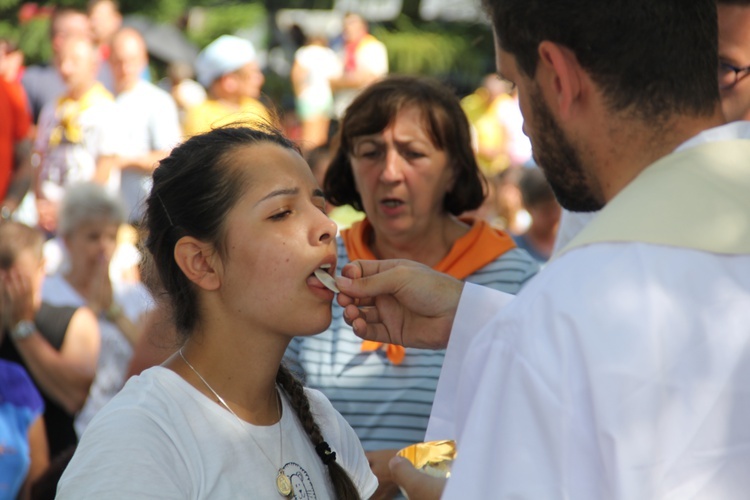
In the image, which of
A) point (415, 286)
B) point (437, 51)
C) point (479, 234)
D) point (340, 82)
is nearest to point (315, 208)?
point (415, 286)

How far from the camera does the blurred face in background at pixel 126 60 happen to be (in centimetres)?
794

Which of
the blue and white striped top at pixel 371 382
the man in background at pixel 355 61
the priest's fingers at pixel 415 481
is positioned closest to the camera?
the priest's fingers at pixel 415 481

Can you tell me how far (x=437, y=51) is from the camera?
21047 millimetres

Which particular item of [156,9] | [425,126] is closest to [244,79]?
[425,126]

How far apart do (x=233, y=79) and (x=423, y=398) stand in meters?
4.84

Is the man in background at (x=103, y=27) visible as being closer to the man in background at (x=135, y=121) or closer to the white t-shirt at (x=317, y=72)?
the man in background at (x=135, y=121)

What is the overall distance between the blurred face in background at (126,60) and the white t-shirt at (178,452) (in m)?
5.70

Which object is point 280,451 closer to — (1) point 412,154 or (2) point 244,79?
(1) point 412,154

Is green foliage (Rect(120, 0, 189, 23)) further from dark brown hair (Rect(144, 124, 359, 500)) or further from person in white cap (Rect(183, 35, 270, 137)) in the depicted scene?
dark brown hair (Rect(144, 124, 359, 500))

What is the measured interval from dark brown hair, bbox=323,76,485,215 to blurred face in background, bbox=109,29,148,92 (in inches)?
154

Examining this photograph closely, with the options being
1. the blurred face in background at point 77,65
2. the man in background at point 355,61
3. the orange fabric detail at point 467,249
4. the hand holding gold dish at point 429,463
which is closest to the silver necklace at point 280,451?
the hand holding gold dish at point 429,463

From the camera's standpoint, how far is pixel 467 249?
409 cm

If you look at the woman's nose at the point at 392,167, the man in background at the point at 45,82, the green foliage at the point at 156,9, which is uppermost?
the woman's nose at the point at 392,167

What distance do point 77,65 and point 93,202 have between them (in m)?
2.01
